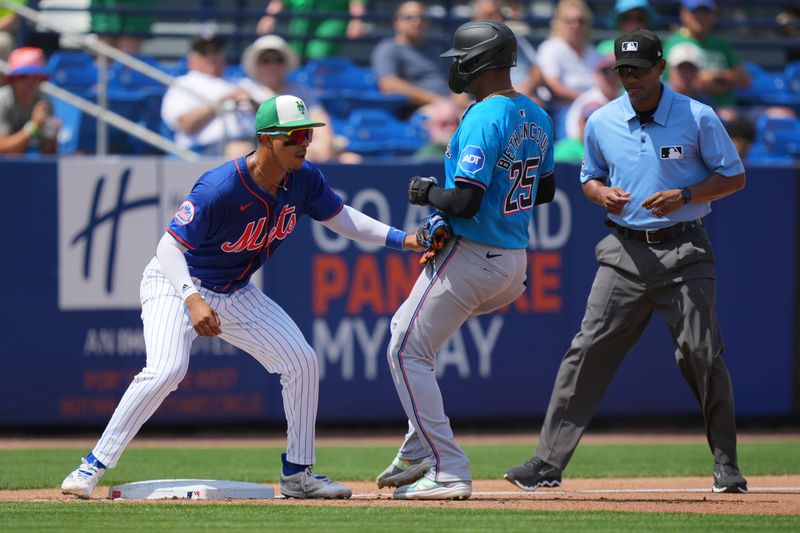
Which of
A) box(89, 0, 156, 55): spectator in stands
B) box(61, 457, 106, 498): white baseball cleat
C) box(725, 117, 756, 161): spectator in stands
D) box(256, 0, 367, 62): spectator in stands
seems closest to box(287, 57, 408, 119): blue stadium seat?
box(256, 0, 367, 62): spectator in stands

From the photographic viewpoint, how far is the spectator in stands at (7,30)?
10.8 m

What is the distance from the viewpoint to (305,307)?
31.5ft

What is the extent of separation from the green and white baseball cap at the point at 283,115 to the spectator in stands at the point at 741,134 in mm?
5907

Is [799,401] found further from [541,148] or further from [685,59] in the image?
[541,148]

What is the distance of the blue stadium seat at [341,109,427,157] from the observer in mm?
11078

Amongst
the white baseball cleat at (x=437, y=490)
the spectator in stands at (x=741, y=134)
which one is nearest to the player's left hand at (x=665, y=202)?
the white baseball cleat at (x=437, y=490)

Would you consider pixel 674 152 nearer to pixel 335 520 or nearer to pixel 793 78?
pixel 335 520

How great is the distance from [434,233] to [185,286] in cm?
115

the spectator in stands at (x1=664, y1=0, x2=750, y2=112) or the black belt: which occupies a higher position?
the spectator in stands at (x1=664, y1=0, x2=750, y2=112)


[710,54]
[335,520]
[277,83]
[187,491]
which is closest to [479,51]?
[335,520]

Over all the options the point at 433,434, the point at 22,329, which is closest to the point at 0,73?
the point at 22,329

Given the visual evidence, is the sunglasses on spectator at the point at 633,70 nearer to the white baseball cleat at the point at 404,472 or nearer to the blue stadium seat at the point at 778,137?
the white baseball cleat at the point at 404,472

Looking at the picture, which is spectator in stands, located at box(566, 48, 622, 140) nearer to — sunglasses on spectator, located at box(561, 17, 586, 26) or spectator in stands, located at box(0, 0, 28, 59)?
sunglasses on spectator, located at box(561, 17, 586, 26)

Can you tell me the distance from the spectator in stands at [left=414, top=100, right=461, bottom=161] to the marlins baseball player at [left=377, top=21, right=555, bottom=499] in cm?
474
